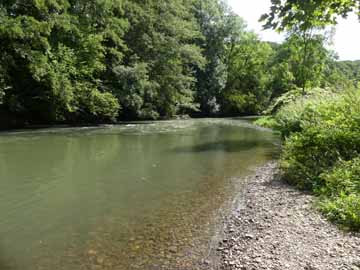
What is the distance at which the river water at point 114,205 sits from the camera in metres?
4.29

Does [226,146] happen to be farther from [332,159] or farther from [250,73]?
[250,73]

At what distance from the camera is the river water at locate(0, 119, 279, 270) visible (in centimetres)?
429

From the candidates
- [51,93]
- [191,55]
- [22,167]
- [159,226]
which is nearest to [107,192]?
[159,226]

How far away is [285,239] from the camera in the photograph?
4.39 m

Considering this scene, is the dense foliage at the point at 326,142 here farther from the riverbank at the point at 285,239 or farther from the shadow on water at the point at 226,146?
the shadow on water at the point at 226,146

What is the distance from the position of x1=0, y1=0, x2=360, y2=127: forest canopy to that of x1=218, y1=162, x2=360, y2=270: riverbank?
5.71 m

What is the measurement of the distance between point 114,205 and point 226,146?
8651mm

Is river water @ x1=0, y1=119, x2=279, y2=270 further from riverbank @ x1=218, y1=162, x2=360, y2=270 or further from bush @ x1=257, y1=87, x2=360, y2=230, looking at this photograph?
bush @ x1=257, y1=87, x2=360, y2=230

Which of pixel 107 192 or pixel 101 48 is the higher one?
pixel 101 48

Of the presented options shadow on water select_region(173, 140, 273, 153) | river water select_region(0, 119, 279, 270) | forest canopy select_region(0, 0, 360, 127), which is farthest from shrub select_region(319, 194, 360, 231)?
shadow on water select_region(173, 140, 273, 153)

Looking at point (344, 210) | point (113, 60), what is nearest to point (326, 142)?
point (344, 210)

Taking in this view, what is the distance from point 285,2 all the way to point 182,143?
12.3 m

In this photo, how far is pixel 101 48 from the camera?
23.9 metres

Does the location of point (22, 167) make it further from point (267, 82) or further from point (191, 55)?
point (267, 82)
